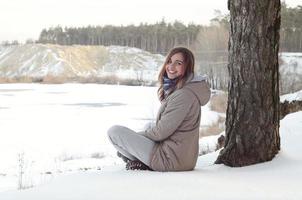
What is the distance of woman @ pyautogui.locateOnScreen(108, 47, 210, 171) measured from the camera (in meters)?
3.51

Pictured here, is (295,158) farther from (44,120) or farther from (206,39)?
(206,39)

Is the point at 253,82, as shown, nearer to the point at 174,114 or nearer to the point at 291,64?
the point at 174,114

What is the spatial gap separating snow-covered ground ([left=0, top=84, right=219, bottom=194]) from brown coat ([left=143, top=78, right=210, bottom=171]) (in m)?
1.52

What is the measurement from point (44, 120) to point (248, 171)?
14161mm

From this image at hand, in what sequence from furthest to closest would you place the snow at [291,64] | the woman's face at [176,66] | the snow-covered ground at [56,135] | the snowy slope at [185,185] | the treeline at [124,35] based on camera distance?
the treeline at [124,35], the snow at [291,64], the snow-covered ground at [56,135], the woman's face at [176,66], the snowy slope at [185,185]

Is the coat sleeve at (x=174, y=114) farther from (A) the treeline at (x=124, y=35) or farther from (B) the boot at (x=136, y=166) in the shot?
(A) the treeline at (x=124, y=35)

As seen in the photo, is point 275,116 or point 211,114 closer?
point 275,116

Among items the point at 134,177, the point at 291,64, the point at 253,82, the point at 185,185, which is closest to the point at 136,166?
the point at 134,177

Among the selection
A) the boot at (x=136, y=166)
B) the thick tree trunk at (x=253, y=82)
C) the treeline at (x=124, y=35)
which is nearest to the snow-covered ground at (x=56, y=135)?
the boot at (x=136, y=166)

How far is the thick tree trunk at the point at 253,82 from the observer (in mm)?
3775

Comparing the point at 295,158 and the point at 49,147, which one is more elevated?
the point at 295,158

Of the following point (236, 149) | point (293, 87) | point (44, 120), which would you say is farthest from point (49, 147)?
point (293, 87)

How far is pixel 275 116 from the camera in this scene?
3.88 metres

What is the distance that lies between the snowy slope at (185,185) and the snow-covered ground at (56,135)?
158cm
